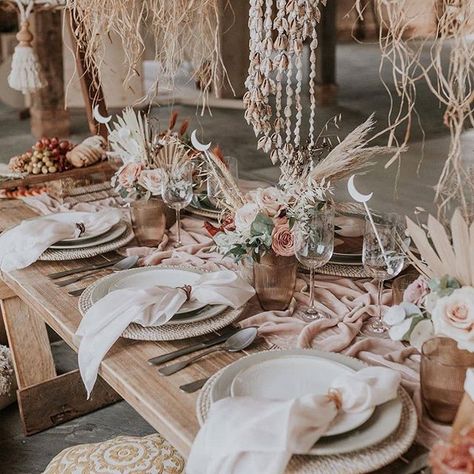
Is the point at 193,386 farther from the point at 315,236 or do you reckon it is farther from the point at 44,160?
the point at 44,160

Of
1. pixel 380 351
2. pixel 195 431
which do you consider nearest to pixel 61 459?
pixel 195 431

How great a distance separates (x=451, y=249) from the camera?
1163 mm

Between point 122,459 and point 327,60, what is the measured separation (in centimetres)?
750

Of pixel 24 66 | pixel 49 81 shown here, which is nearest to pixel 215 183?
pixel 24 66

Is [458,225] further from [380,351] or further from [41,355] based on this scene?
[41,355]

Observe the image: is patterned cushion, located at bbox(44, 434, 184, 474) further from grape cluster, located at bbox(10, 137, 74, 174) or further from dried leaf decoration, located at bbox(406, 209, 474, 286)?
grape cluster, located at bbox(10, 137, 74, 174)

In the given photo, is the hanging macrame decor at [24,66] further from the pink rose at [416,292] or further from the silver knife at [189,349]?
the pink rose at [416,292]

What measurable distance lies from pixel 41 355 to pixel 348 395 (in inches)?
58.7

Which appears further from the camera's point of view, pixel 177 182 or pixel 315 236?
pixel 177 182

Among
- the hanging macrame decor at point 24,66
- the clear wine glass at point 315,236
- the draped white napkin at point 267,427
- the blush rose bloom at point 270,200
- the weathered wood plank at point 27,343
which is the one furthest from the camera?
the hanging macrame decor at point 24,66

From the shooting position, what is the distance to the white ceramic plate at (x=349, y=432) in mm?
1036

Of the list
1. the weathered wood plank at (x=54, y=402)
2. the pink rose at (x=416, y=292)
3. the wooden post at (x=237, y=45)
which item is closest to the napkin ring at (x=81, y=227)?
the weathered wood plank at (x=54, y=402)

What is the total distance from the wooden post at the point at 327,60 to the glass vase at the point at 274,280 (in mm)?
7025

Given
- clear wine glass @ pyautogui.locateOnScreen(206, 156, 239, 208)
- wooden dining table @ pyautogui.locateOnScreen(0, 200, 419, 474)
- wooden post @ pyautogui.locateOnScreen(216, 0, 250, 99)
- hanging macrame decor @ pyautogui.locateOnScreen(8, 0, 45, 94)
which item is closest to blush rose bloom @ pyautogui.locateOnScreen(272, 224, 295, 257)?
wooden dining table @ pyautogui.locateOnScreen(0, 200, 419, 474)
